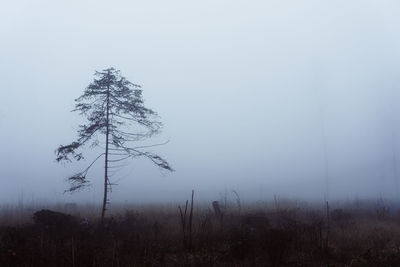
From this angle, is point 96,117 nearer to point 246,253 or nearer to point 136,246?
point 136,246

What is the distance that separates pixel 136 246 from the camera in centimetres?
1420

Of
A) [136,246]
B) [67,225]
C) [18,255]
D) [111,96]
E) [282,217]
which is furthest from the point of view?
[282,217]

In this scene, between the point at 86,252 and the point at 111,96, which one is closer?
the point at 86,252

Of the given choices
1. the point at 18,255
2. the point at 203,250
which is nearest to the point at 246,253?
the point at 203,250

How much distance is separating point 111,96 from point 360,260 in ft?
43.4

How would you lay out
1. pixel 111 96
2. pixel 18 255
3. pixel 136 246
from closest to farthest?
pixel 18 255 → pixel 136 246 → pixel 111 96

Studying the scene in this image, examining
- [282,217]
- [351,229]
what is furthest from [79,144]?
[351,229]

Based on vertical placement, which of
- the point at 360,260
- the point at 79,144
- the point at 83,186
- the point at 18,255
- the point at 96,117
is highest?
the point at 96,117

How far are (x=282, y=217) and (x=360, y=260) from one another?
1067cm

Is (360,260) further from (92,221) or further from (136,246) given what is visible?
(92,221)

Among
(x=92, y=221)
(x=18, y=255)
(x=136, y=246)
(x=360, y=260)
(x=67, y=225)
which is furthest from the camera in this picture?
(x=92, y=221)

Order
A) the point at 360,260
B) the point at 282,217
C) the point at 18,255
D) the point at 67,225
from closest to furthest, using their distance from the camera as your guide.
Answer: the point at 18,255
the point at 360,260
the point at 67,225
the point at 282,217

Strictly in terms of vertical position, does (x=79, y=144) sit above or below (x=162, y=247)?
above

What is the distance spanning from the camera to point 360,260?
43.4 ft
